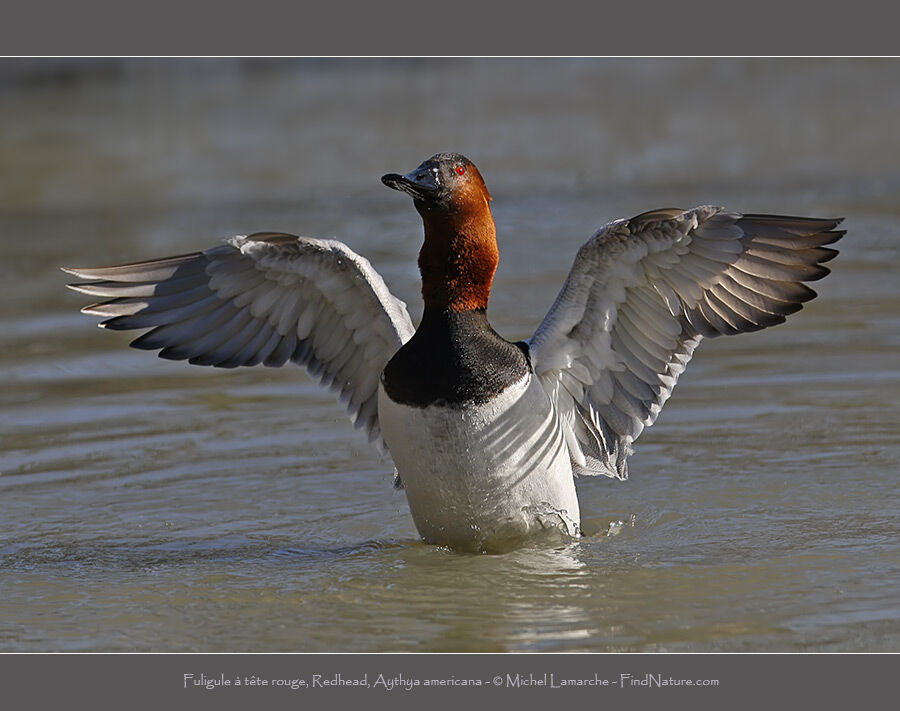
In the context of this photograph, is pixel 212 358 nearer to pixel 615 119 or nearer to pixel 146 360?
pixel 146 360

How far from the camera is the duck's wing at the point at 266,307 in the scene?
7520 millimetres

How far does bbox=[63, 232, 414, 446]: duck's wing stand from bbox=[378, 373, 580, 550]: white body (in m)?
0.81

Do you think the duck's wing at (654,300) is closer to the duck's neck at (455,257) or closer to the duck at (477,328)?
the duck at (477,328)

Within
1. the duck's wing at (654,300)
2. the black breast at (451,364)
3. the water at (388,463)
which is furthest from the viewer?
the duck's wing at (654,300)

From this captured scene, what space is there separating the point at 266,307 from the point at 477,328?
1.36 meters

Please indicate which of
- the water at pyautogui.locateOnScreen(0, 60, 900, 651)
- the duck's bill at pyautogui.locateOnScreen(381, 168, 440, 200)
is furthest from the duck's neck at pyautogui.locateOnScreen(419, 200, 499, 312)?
the water at pyautogui.locateOnScreen(0, 60, 900, 651)

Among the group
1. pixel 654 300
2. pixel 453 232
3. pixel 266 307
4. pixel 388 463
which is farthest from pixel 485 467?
pixel 388 463

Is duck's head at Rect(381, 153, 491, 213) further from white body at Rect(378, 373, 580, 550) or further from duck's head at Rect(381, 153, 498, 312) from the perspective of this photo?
white body at Rect(378, 373, 580, 550)

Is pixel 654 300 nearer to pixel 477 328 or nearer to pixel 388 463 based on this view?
pixel 477 328

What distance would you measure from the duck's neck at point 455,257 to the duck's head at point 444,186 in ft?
0.12

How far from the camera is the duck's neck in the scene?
6.98 metres

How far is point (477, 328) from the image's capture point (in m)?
7.02

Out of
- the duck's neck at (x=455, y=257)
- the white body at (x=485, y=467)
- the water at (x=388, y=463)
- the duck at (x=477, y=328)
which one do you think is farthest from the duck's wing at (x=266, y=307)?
the water at (x=388, y=463)

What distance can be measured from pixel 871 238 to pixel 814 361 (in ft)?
12.4
